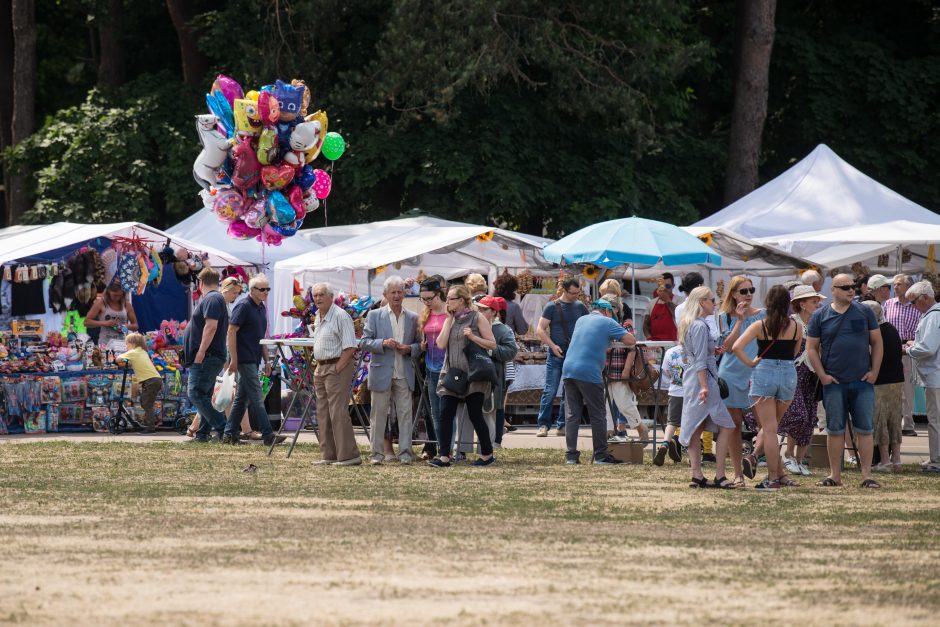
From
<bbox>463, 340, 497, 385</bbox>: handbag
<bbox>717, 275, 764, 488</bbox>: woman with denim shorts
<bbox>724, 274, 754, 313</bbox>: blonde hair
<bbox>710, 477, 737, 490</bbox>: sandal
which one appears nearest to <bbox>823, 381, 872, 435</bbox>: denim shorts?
<bbox>717, 275, 764, 488</bbox>: woman with denim shorts

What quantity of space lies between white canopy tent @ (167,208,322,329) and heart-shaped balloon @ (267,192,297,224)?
14.0 ft

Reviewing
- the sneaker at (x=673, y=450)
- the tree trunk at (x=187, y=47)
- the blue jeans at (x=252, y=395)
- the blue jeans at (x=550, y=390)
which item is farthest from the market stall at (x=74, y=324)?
the tree trunk at (x=187, y=47)

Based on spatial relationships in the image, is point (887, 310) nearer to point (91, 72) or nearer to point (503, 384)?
point (503, 384)

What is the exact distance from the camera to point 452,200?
27016 millimetres

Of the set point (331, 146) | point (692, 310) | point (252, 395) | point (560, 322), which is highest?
point (331, 146)

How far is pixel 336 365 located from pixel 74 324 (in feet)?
23.1

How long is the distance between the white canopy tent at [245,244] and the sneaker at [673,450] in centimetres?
760

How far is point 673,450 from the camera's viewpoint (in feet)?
46.6

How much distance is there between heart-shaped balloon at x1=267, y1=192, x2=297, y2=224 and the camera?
16094mm

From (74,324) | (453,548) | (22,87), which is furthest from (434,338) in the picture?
(22,87)

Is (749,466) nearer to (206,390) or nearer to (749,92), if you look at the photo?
(206,390)

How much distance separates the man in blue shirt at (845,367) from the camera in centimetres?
1198

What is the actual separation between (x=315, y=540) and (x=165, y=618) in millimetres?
2309

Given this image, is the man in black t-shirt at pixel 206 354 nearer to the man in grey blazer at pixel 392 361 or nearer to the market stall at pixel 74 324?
the market stall at pixel 74 324
